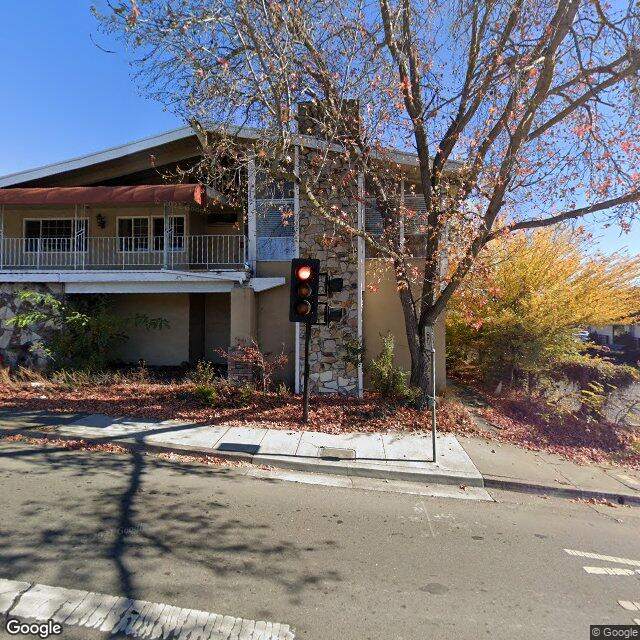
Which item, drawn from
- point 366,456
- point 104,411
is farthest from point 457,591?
point 104,411

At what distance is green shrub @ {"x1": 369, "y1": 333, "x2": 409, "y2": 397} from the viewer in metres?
9.92

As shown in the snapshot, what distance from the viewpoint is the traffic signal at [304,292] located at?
825 centimetres

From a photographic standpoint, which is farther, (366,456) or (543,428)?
(543,428)

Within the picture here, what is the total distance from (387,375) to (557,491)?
4.36 metres

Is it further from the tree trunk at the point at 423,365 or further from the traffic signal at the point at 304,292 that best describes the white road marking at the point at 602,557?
the traffic signal at the point at 304,292

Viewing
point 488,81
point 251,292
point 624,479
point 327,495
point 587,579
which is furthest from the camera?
point 251,292

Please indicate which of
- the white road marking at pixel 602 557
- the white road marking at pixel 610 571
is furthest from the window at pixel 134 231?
the white road marking at pixel 610 571

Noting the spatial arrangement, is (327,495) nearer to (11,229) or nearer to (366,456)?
(366,456)

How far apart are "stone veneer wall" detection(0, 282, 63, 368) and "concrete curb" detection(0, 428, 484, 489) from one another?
224 inches

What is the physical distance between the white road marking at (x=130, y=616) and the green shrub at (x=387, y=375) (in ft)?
23.4

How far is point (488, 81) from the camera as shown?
7945 mm

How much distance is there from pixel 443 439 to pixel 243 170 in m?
8.20

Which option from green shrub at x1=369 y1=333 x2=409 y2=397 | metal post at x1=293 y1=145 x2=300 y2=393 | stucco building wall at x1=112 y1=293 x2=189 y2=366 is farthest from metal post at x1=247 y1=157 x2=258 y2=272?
green shrub at x1=369 y1=333 x2=409 y2=397

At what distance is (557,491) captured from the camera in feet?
20.0
